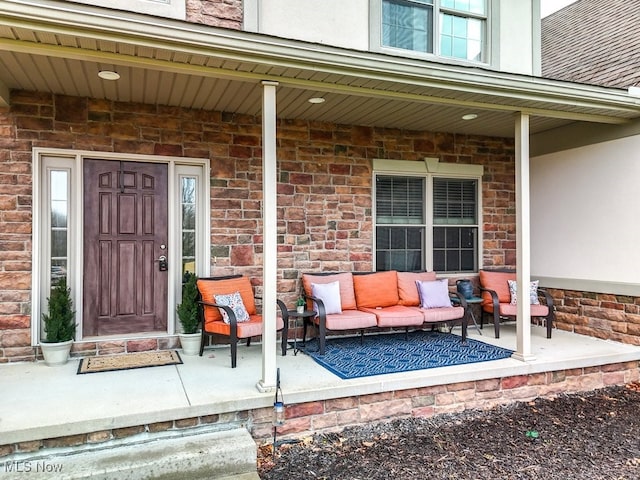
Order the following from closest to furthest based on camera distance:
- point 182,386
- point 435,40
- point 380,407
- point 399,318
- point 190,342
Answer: point 182,386, point 380,407, point 190,342, point 399,318, point 435,40

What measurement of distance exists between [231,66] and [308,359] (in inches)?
109

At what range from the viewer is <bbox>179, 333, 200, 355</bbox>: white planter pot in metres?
4.81

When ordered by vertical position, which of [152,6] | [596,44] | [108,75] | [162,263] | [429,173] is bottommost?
[162,263]

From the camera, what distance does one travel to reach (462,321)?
17.7 ft

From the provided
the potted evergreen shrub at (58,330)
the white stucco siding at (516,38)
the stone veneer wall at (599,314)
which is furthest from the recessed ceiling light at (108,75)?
the stone veneer wall at (599,314)

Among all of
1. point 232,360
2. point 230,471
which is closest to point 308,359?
point 232,360

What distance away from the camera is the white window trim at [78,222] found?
4.54m

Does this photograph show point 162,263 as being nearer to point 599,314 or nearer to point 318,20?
point 318,20

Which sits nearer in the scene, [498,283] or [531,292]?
[531,292]

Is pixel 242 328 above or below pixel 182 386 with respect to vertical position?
above

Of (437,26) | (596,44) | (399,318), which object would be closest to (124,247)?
(399,318)

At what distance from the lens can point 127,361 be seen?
4.53 m

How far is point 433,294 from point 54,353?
404 cm

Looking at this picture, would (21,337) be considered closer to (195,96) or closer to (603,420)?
(195,96)
